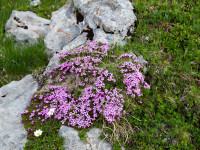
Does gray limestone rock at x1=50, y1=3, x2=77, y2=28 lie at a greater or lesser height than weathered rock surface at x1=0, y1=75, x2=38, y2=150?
greater

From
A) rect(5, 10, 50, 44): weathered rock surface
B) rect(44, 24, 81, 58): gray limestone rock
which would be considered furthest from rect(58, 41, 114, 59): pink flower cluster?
rect(5, 10, 50, 44): weathered rock surface

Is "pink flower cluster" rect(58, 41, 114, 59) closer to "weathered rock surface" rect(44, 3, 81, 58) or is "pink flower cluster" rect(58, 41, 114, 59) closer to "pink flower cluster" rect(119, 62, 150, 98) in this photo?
"pink flower cluster" rect(119, 62, 150, 98)

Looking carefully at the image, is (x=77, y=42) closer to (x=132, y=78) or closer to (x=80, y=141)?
(x=132, y=78)

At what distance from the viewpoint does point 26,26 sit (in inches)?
368

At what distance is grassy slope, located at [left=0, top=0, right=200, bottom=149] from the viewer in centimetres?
393

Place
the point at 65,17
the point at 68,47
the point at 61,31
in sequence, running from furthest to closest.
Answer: the point at 65,17
the point at 61,31
the point at 68,47

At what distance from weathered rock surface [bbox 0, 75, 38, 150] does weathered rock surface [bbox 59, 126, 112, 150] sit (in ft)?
2.70

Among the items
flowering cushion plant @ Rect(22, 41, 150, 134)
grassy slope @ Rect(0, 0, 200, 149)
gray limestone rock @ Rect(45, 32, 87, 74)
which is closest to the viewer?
grassy slope @ Rect(0, 0, 200, 149)

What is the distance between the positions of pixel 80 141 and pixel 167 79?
2.47 meters

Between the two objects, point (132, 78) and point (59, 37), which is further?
point (59, 37)

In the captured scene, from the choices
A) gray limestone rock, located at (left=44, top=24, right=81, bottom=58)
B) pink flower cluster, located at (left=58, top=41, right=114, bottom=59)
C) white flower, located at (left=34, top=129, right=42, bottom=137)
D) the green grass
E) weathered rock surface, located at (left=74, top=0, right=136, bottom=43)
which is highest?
weathered rock surface, located at (left=74, top=0, right=136, bottom=43)

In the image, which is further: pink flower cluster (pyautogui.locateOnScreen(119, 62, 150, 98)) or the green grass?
the green grass

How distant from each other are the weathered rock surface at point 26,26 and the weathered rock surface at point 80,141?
5569 mm

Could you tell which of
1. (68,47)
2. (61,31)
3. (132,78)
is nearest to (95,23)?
(68,47)
